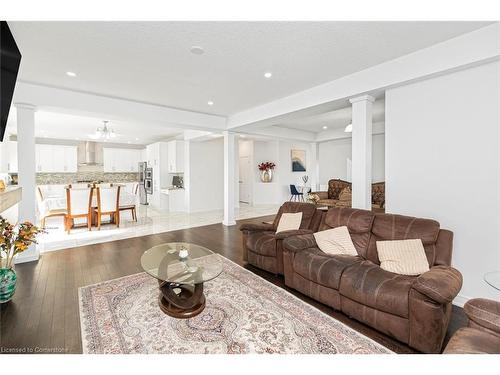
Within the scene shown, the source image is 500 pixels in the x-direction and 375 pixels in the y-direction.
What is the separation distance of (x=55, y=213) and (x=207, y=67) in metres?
5.03

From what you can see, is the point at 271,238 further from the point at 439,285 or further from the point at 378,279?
the point at 439,285

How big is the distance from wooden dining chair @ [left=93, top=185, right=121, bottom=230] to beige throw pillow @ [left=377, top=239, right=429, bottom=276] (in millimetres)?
5698

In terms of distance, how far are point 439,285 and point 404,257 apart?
1.85 ft

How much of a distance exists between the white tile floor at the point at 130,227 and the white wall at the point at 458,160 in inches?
188

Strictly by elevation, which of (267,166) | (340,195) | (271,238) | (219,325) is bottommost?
(219,325)

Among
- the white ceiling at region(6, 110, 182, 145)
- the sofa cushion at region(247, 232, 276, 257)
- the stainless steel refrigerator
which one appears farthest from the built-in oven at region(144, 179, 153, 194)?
the sofa cushion at region(247, 232, 276, 257)

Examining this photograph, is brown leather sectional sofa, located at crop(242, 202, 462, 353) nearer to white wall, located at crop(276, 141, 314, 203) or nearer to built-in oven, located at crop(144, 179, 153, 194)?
white wall, located at crop(276, 141, 314, 203)

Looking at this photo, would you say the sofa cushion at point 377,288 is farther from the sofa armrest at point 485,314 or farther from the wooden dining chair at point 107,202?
the wooden dining chair at point 107,202

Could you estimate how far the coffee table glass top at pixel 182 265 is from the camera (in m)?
2.14

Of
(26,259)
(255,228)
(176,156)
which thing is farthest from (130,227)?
(255,228)

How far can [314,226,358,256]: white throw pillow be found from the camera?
264 cm

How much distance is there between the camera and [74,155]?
28.7 ft

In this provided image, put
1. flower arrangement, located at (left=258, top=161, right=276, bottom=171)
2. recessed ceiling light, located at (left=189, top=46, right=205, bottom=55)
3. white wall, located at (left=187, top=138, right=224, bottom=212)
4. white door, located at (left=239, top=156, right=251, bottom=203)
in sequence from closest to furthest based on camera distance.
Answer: recessed ceiling light, located at (left=189, top=46, right=205, bottom=55)
white wall, located at (left=187, top=138, right=224, bottom=212)
flower arrangement, located at (left=258, top=161, right=276, bottom=171)
white door, located at (left=239, top=156, right=251, bottom=203)

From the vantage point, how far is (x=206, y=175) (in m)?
8.25
